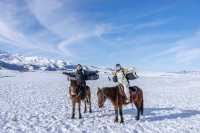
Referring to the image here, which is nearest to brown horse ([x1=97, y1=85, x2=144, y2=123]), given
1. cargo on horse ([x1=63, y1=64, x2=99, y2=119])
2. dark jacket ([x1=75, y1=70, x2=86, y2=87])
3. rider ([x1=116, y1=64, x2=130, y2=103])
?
rider ([x1=116, y1=64, x2=130, y2=103])

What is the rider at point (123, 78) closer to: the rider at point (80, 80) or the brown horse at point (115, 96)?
the brown horse at point (115, 96)

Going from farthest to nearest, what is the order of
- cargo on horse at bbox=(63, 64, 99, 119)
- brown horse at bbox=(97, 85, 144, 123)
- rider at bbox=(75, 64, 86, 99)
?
rider at bbox=(75, 64, 86, 99) < cargo on horse at bbox=(63, 64, 99, 119) < brown horse at bbox=(97, 85, 144, 123)

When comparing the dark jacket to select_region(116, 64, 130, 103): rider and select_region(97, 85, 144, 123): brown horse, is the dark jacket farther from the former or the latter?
select_region(116, 64, 130, 103): rider

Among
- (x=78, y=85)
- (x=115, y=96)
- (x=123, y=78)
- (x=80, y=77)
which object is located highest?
(x=80, y=77)

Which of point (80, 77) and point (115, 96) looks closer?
point (115, 96)

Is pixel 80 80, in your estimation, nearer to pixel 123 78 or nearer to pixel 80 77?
pixel 80 77

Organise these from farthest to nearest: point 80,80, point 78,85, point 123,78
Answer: point 80,80
point 78,85
point 123,78

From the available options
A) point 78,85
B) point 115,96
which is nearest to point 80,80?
point 78,85

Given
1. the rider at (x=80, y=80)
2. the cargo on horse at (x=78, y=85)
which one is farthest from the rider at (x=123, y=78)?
the rider at (x=80, y=80)

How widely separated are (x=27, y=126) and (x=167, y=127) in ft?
21.7

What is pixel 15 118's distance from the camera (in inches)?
607

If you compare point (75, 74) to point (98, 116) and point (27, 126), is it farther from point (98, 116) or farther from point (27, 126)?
point (27, 126)

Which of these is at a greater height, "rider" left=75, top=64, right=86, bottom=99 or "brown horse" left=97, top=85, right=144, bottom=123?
"rider" left=75, top=64, right=86, bottom=99

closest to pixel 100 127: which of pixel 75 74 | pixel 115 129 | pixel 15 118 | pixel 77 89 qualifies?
pixel 115 129
